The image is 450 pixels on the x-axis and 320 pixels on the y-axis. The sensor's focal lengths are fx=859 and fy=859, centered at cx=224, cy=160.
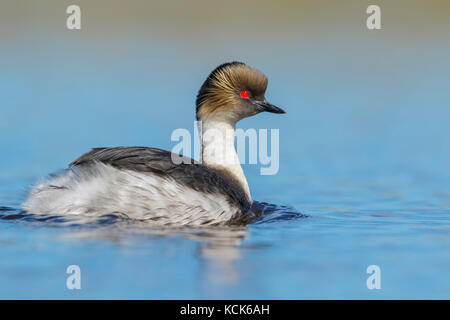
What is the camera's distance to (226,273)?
625 centimetres

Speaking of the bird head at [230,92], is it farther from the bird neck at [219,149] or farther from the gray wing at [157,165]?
the gray wing at [157,165]

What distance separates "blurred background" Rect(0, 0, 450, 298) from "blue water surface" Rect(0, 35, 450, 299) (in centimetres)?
3

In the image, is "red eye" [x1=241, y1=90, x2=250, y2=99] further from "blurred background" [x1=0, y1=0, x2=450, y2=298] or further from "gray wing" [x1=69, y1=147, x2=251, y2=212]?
"blurred background" [x1=0, y1=0, x2=450, y2=298]

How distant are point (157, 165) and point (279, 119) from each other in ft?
25.3

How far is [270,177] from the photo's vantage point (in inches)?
454

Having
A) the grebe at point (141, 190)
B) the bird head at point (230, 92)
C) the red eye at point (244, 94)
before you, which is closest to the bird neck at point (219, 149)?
the bird head at point (230, 92)

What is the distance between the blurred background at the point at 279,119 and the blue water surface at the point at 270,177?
28 mm

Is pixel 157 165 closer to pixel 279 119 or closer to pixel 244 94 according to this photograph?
pixel 244 94

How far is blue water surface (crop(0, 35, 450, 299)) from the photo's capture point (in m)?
6.15

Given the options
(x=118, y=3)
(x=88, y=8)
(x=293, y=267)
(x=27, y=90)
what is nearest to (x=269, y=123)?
(x=27, y=90)

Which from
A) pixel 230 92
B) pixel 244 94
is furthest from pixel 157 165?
pixel 244 94

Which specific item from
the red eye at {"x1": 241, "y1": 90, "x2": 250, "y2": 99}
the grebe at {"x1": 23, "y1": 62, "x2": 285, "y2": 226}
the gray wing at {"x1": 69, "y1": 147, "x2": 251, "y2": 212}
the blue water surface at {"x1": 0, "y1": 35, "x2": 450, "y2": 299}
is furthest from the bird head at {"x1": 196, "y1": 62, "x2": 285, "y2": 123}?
the blue water surface at {"x1": 0, "y1": 35, "x2": 450, "y2": 299}
